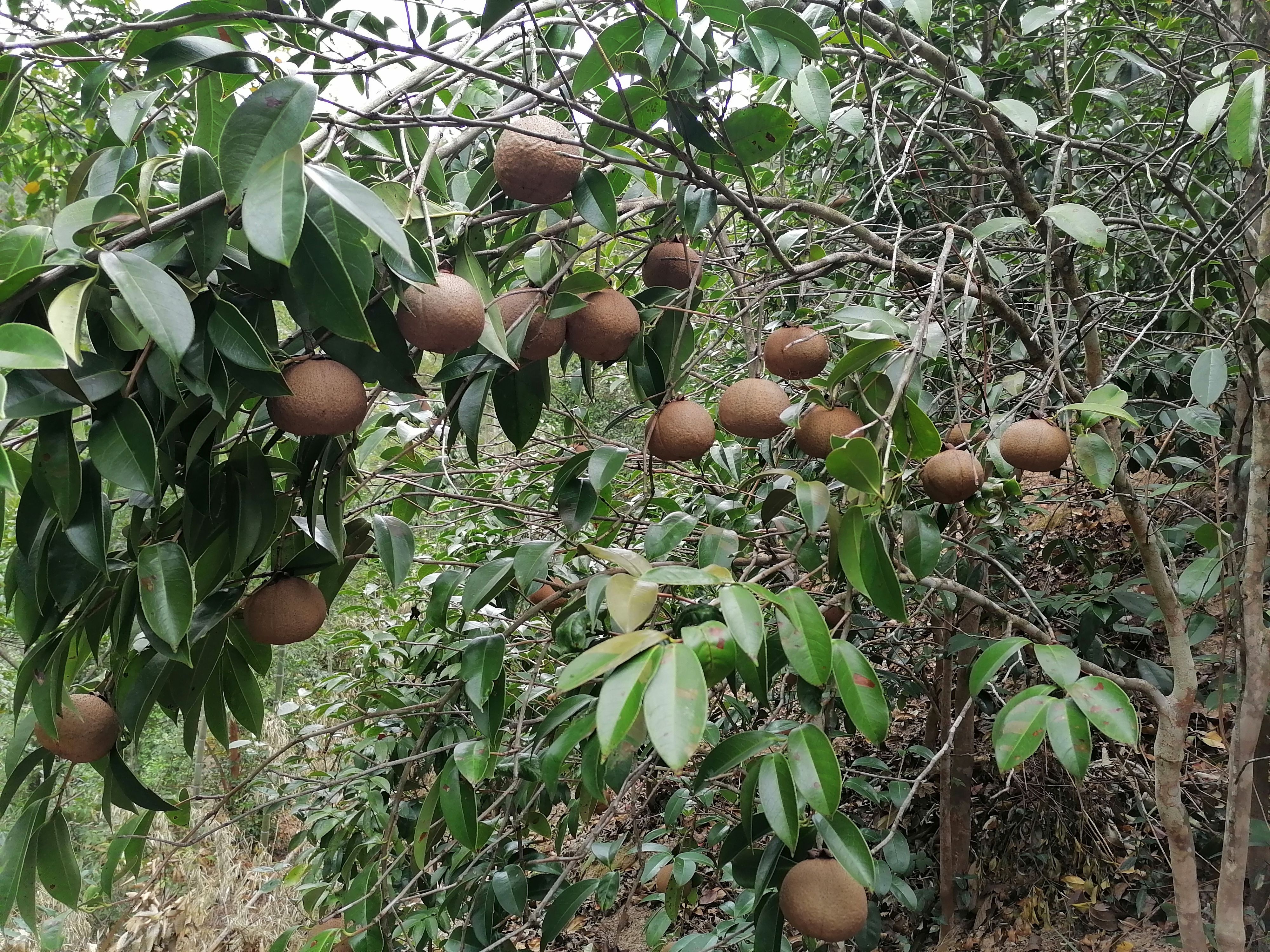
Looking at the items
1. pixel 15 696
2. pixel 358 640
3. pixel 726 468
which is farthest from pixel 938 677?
pixel 15 696

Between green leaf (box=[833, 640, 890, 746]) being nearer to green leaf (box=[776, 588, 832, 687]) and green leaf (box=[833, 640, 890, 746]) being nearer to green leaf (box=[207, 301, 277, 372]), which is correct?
green leaf (box=[776, 588, 832, 687])

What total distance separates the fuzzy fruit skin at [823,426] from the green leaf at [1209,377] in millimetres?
666

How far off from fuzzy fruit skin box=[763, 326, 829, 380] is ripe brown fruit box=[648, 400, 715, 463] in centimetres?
15

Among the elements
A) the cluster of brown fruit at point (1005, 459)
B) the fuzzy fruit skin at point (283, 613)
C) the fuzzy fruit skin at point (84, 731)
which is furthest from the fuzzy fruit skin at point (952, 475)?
the fuzzy fruit skin at point (84, 731)

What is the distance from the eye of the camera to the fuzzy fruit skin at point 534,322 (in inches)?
42.4

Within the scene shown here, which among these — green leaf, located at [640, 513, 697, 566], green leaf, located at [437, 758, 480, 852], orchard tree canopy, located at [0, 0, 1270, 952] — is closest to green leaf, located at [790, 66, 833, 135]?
orchard tree canopy, located at [0, 0, 1270, 952]

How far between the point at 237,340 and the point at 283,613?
0.43 metres

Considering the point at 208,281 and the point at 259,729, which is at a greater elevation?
the point at 208,281

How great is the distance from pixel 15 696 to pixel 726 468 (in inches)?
56.3

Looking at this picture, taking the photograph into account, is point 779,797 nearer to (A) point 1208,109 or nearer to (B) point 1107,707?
(B) point 1107,707

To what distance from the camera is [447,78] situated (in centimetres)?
104

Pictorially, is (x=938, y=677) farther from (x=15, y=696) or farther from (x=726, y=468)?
(x=15, y=696)

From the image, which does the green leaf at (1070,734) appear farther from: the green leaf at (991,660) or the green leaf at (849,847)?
the green leaf at (849,847)

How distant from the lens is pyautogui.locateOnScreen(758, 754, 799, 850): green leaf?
810 millimetres
